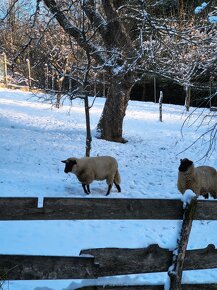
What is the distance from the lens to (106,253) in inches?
145

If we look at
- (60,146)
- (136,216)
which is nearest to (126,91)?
(60,146)

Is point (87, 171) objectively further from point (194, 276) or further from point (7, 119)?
point (7, 119)

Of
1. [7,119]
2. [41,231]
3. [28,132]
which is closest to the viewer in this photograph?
[41,231]

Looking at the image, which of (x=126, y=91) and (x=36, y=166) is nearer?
(x=36, y=166)

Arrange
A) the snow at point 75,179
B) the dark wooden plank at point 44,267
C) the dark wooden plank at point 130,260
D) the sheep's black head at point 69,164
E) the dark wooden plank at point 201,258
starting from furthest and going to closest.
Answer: the sheep's black head at point 69,164
the snow at point 75,179
the dark wooden plank at point 201,258
the dark wooden plank at point 130,260
the dark wooden plank at point 44,267

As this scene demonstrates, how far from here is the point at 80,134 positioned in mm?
16453

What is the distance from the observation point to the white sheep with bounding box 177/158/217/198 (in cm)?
865

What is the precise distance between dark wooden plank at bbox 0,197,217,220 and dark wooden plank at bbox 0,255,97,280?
0.35 m

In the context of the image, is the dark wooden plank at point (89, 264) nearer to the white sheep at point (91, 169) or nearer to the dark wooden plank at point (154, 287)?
the dark wooden plank at point (154, 287)

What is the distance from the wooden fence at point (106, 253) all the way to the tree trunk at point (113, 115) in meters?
12.2

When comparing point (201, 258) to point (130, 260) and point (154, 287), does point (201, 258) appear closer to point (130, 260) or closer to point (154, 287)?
point (154, 287)

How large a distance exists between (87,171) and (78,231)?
8.00 ft

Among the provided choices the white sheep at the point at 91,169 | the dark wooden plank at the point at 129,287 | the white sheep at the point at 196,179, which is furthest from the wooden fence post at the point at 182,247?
the white sheep at the point at 91,169

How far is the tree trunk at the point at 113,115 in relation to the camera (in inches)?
629
